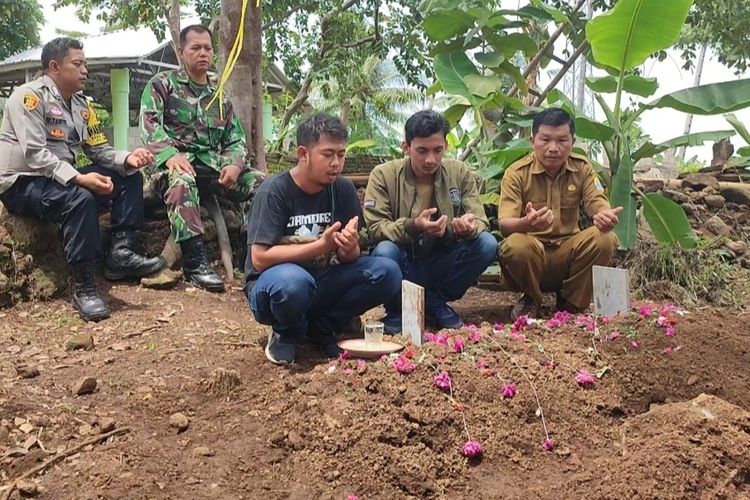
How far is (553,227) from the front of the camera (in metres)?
4.01

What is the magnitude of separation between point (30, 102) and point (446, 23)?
302 centimetres

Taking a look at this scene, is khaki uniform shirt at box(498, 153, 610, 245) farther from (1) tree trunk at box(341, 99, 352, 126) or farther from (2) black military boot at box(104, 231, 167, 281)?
(1) tree trunk at box(341, 99, 352, 126)

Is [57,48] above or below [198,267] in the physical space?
above

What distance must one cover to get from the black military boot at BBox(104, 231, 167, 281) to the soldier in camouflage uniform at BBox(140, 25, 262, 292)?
250mm

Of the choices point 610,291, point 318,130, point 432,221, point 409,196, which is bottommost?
point 610,291

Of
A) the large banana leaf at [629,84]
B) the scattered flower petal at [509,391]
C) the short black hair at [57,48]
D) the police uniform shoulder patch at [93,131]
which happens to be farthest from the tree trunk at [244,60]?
the scattered flower petal at [509,391]

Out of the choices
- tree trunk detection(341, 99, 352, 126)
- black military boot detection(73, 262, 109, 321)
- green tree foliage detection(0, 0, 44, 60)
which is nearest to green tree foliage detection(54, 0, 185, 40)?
black military boot detection(73, 262, 109, 321)

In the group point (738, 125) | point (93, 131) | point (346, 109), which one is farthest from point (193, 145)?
point (346, 109)

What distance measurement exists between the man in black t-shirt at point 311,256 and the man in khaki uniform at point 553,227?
0.90 meters

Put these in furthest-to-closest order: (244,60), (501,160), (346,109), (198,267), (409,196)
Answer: (346,109) < (244,60) < (501,160) < (198,267) < (409,196)

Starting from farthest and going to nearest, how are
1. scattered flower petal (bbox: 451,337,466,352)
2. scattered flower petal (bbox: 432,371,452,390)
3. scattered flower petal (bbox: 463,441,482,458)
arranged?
scattered flower petal (bbox: 451,337,466,352) → scattered flower petal (bbox: 432,371,452,390) → scattered flower petal (bbox: 463,441,482,458)

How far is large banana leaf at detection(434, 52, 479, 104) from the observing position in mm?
5177

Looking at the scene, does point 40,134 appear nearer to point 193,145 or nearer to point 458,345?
point 193,145

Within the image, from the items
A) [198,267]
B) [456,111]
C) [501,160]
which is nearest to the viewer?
[198,267]
